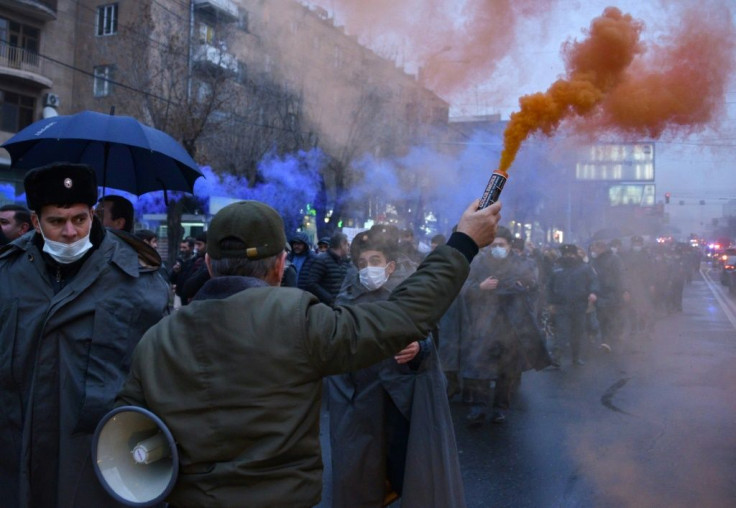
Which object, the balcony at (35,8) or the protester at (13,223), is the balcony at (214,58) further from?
the balcony at (35,8)

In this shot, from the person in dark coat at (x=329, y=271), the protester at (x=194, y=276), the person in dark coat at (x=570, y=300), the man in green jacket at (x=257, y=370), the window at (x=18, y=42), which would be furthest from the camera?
the window at (x=18, y=42)

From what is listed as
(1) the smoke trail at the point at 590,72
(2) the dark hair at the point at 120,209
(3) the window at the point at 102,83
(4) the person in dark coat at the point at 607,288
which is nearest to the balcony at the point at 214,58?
(2) the dark hair at the point at 120,209

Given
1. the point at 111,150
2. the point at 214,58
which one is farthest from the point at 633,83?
the point at 214,58

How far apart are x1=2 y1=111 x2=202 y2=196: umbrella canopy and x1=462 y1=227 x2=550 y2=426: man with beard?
3383 mm

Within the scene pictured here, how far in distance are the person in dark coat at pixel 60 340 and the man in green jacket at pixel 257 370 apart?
2.69 ft

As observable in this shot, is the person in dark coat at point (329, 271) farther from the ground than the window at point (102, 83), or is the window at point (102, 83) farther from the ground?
the window at point (102, 83)

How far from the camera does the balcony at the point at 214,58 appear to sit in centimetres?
1013

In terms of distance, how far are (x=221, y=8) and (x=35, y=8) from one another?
19282 mm

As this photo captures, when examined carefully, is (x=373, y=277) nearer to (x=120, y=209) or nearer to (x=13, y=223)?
(x=120, y=209)

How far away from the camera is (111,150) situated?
4551 mm

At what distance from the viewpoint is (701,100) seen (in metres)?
3.98

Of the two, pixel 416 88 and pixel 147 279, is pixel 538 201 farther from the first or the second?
pixel 147 279

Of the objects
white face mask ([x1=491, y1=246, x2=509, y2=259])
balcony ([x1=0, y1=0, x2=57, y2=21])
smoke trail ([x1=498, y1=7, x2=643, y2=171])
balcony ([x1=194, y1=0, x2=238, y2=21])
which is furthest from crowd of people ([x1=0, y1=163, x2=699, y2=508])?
balcony ([x1=0, y1=0, x2=57, y2=21])

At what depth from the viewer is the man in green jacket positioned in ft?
5.41
